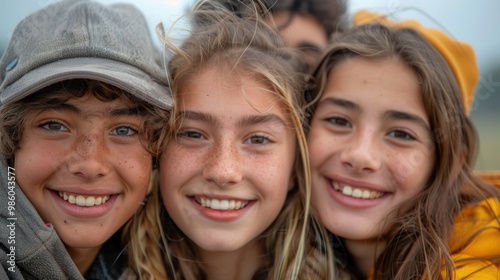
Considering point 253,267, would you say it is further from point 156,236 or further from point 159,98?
point 159,98

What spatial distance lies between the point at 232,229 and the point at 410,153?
752 millimetres

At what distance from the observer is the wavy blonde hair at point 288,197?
2059 millimetres

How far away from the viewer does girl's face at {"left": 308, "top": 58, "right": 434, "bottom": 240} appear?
209 centimetres

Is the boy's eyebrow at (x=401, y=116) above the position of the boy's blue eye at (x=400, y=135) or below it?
above

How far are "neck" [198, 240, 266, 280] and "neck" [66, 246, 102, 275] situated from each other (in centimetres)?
43

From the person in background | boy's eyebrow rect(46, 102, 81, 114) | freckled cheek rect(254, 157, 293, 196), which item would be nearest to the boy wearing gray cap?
boy's eyebrow rect(46, 102, 81, 114)

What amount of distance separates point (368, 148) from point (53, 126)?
1.15 meters

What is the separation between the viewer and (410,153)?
82.6 inches

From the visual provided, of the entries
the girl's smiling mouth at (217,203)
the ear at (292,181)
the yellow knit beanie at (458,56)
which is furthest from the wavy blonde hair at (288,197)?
the yellow knit beanie at (458,56)

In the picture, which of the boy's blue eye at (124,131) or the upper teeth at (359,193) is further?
the upper teeth at (359,193)

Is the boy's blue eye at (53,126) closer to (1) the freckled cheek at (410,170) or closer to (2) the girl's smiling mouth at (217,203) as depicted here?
(2) the girl's smiling mouth at (217,203)

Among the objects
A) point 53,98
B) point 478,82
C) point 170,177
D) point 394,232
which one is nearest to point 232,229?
point 170,177

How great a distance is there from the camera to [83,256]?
6.75 ft

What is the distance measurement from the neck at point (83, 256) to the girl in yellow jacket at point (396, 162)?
0.90 m
